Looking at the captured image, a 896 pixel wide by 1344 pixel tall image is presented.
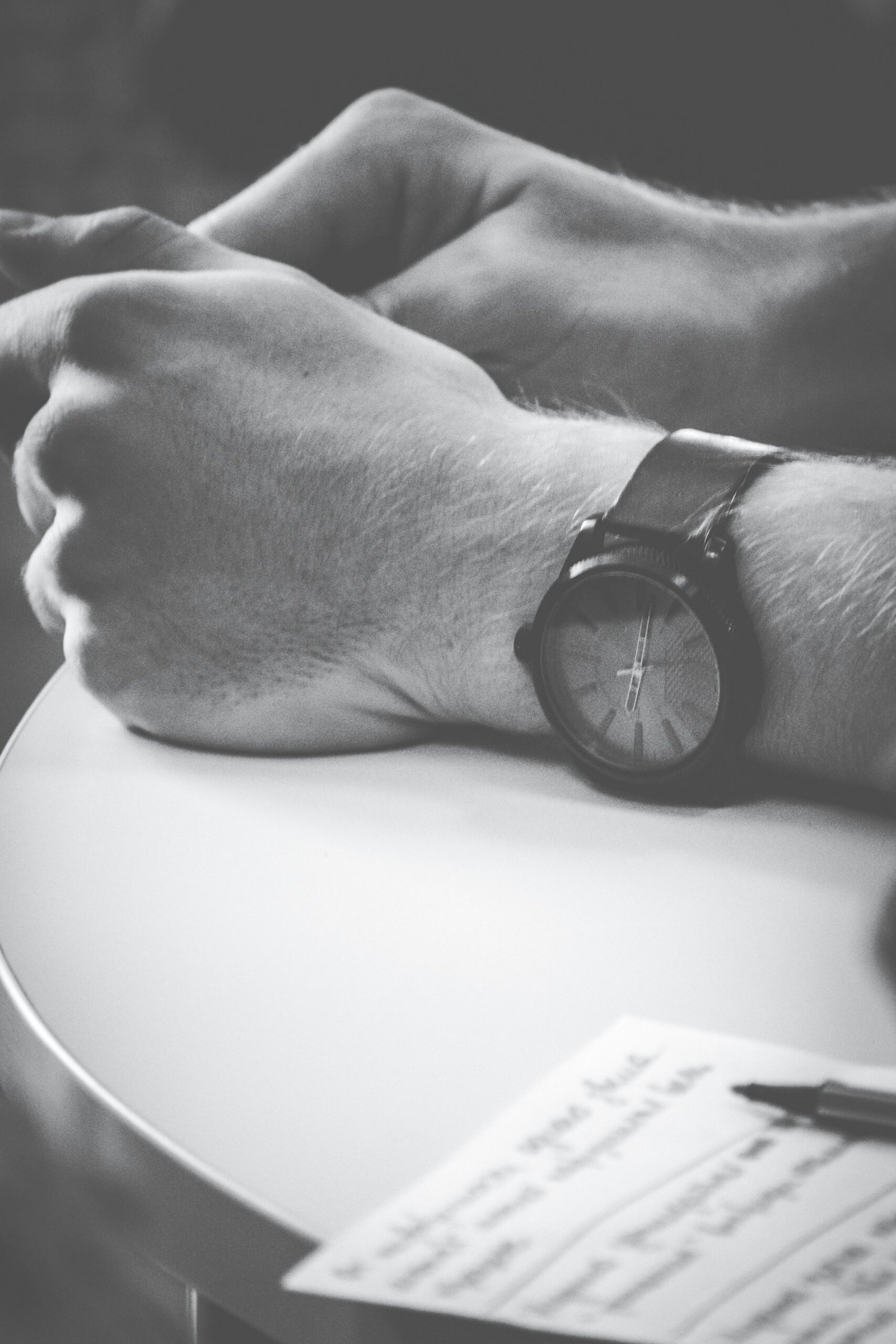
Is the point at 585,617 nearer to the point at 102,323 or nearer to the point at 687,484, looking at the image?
the point at 687,484

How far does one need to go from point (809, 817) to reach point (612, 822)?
0.34ft

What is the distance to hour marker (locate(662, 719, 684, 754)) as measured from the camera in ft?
2.27

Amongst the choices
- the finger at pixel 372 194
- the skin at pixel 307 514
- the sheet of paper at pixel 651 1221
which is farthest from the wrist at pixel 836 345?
the sheet of paper at pixel 651 1221

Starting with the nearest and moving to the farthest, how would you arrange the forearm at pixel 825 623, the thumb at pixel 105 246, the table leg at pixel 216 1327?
1. the forearm at pixel 825 623
2. the table leg at pixel 216 1327
3. the thumb at pixel 105 246

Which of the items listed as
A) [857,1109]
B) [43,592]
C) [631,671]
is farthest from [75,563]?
[857,1109]

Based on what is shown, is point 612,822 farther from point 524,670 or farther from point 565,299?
point 565,299

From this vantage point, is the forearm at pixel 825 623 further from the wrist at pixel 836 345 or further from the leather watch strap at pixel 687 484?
the wrist at pixel 836 345

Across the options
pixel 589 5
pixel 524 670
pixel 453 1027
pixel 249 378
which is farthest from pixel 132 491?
pixel 589 5

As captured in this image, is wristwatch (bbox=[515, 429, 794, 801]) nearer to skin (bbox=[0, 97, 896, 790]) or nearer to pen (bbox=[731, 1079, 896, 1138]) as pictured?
skin (bbox=[0, 97, 896, 790])

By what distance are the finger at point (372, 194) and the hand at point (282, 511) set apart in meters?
0.25

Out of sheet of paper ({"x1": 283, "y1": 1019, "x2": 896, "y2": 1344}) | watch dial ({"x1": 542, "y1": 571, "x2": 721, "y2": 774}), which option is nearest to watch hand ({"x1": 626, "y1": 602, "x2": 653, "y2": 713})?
watch dial ({"x1": 542, "y1": 571, "x2": 721, "y2": 774})

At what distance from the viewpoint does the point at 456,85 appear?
1.88 metres

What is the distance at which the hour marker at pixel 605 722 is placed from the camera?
71cm

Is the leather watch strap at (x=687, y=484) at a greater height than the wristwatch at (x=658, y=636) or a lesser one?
greater
